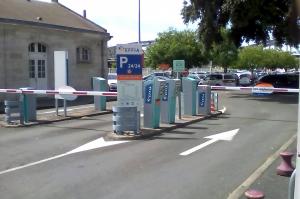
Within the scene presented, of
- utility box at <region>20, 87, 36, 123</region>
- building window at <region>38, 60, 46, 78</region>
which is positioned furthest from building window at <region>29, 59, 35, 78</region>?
utility box at <region>20, 87, 36, 123</region>

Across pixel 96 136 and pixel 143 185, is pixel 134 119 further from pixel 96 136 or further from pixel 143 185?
pixel 143 185

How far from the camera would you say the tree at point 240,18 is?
2758cm

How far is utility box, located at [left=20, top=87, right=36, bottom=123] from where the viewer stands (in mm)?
15312

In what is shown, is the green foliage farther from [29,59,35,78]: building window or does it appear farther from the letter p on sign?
the letter p on sign

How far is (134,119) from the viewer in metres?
12.1

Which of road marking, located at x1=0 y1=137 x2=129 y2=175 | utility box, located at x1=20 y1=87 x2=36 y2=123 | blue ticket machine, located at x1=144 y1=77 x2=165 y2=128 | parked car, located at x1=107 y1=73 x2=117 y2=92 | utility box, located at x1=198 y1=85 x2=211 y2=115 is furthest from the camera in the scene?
parked car, located at x1=107 y1=73 x2=117 y2=92

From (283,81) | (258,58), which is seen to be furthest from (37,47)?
(258,58)

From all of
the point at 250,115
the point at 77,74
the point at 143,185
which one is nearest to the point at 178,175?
the point at 143,185

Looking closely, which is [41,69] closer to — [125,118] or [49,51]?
[49,51]

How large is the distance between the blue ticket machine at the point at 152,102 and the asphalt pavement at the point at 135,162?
576mm

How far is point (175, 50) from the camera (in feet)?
183

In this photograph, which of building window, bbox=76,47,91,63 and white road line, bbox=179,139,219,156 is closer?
white road line, bbox=179,139,219,156

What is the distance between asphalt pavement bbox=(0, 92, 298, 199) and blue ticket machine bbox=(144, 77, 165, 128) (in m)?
0.58

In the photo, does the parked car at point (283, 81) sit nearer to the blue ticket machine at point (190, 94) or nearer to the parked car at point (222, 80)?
the parked car at point (222, 80)
